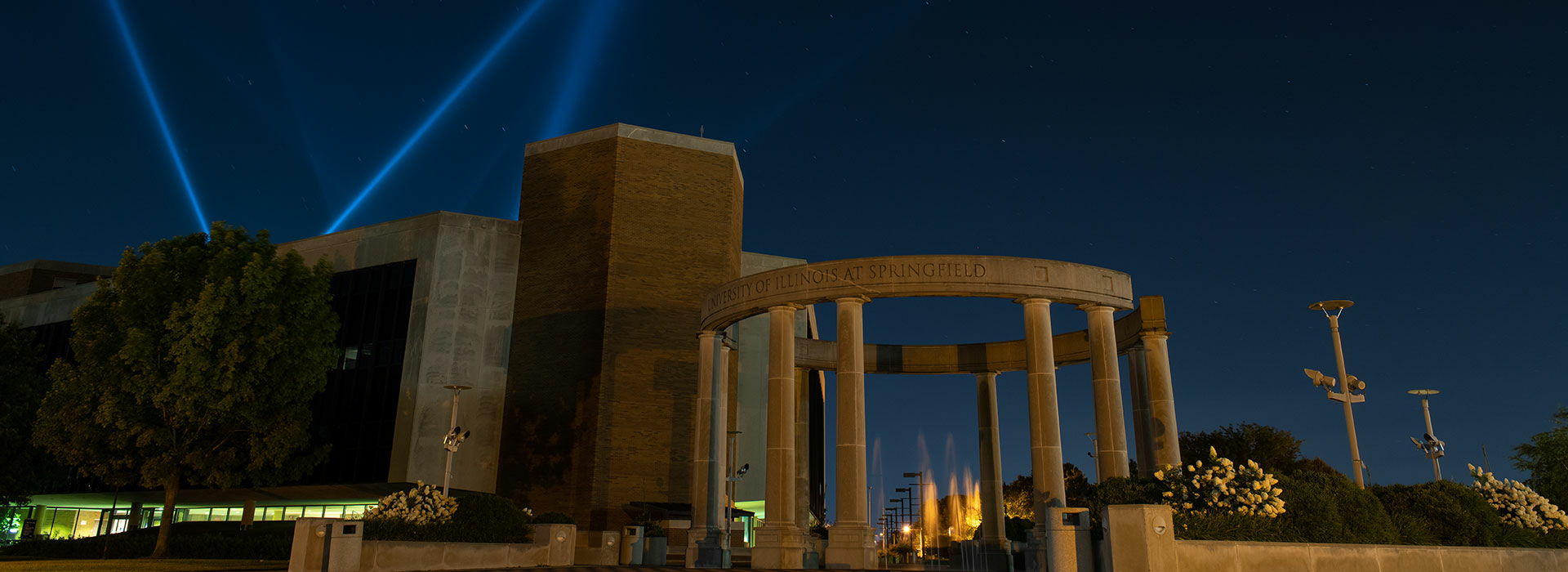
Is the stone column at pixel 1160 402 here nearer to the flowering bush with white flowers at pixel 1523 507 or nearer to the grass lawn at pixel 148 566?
the flowering bush with white flowers at pixel 1523 507

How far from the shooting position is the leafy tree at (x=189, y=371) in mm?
36250

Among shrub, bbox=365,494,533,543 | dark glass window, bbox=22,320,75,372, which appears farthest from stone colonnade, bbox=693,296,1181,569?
dark glass window, bbox=22,320,75,372

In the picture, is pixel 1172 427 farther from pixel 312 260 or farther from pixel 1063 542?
pixel 312 260

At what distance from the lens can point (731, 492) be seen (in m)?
42.5

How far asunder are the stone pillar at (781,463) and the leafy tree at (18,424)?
3655cm

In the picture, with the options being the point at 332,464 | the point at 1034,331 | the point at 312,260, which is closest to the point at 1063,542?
the point at 1034,331

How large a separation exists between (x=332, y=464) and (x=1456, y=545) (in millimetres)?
46294

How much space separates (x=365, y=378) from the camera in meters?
49.5

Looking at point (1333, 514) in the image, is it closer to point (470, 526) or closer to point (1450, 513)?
point (1450, 513)

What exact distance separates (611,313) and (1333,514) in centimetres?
3427

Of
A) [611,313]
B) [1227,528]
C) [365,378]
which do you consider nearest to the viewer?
[1227,528]

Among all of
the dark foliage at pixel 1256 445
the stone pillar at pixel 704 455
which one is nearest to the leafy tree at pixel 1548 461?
the dark foliage at pixel 1256 445

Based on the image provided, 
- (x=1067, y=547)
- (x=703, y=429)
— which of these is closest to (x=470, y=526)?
(x=703, y=429)

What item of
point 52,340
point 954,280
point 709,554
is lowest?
point 709,554
